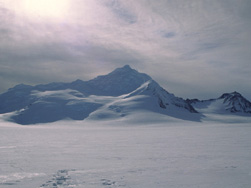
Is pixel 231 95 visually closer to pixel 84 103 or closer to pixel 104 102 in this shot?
pixel 104 102

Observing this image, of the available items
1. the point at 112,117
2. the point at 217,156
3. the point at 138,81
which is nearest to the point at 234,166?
the point at 217,156

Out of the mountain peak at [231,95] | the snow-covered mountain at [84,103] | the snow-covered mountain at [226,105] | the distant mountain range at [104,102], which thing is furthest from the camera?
the mountain peak at [231,95]

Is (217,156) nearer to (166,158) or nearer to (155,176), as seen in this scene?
(166,158)

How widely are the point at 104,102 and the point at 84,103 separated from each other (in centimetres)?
1081

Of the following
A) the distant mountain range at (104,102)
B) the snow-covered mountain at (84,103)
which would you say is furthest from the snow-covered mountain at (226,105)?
the snow-covered mountain at (84,103)

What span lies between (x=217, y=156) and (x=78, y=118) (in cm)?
8045

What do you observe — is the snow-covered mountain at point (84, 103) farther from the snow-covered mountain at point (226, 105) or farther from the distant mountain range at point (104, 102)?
the snow-covered mountain at point (226, 105)

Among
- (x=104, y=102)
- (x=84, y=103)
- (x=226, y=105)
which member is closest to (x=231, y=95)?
(x=226, y=105)

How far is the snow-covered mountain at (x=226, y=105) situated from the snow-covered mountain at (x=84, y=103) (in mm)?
52909

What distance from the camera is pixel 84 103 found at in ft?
347

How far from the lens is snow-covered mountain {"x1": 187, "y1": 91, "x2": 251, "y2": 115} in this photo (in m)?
162

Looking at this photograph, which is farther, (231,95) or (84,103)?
(231,95)

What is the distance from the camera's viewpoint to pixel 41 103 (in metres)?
103

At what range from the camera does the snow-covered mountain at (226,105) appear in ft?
532
